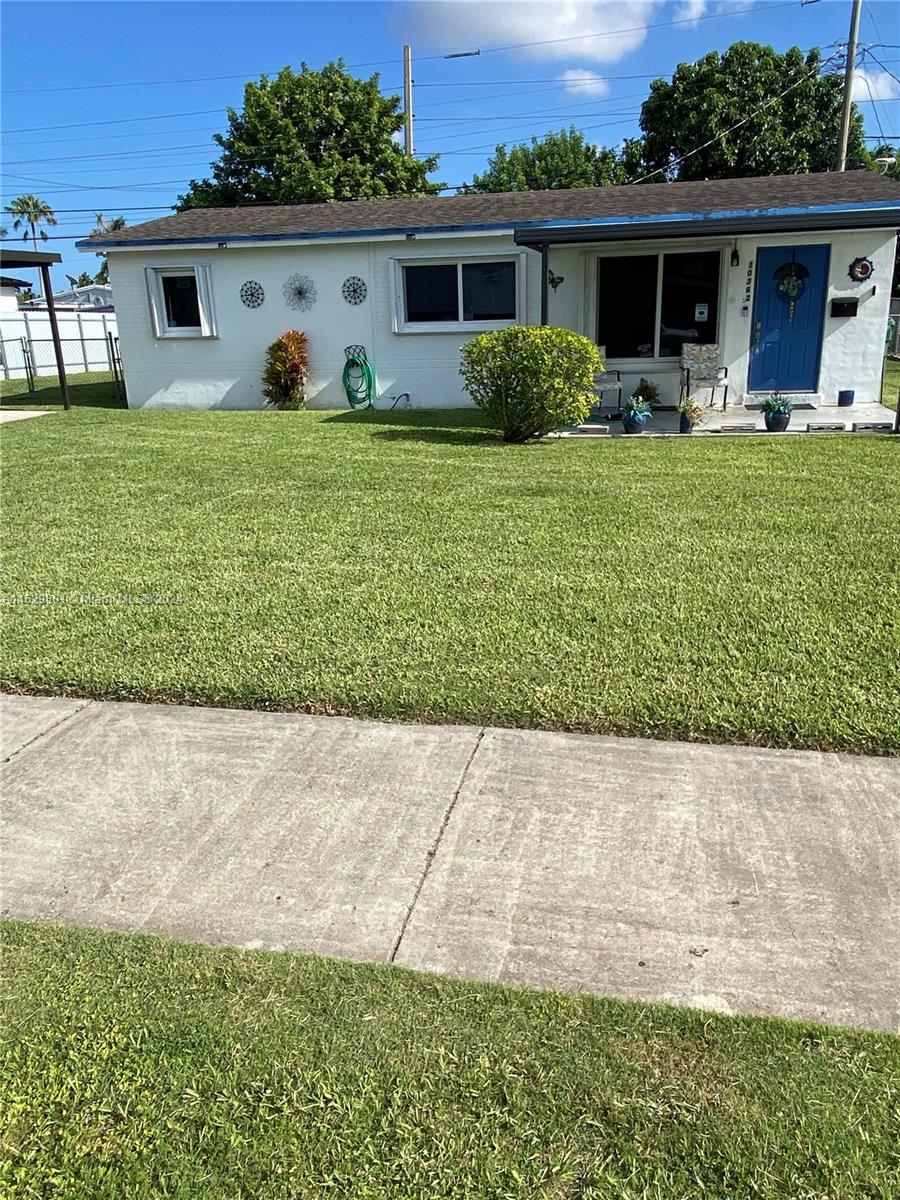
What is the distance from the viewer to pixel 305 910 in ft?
8.59

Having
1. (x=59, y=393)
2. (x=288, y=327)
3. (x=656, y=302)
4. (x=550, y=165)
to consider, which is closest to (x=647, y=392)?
(x=656, y=302)

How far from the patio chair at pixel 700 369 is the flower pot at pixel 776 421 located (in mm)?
1750

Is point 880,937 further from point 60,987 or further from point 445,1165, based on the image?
point 60,987

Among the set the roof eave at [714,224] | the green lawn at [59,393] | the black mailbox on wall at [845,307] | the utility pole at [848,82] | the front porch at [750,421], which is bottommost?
the front porch at [750,421]

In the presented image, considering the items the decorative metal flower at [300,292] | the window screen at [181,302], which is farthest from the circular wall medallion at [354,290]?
the window screen at [181,302]

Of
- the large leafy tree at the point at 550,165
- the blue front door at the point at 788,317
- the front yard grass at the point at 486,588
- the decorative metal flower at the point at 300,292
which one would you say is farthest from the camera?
the large leafy tree at the point at 550,165

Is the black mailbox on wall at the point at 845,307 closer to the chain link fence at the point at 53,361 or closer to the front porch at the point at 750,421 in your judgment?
the front porch at the point at 750,421

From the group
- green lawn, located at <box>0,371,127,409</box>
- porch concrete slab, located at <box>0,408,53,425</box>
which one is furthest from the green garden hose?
porch concrete slab, located at <box>0,408,53,425</box>

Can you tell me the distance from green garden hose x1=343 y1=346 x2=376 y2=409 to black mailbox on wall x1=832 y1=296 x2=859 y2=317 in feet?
23.8

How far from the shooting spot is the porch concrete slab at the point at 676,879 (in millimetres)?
2311

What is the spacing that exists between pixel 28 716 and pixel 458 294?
1174 cm

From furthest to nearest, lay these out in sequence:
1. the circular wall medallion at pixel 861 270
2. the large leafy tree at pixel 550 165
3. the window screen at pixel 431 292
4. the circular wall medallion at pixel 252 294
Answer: the large leafy tree at pixel 550 165 → the circular wall medallion at pixel 252 294 → the window screen at pixel 431 292 → the circular wall medallion at pixel 861 270

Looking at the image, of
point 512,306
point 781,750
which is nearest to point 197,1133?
point 781,750

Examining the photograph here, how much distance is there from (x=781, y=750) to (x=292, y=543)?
156 inches
